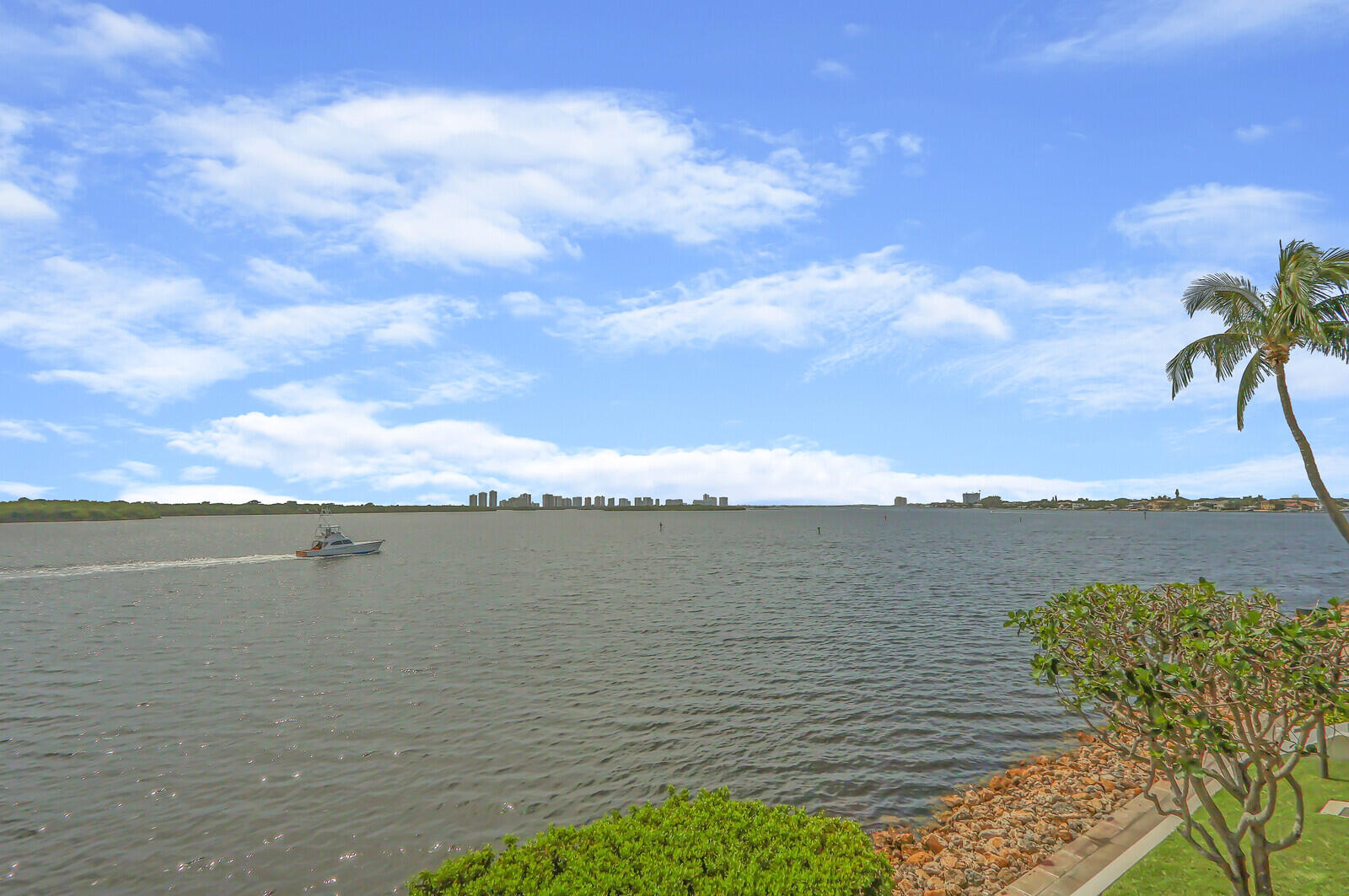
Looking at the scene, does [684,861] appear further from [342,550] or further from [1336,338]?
[342,550]

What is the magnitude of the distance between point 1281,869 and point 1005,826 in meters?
4.66

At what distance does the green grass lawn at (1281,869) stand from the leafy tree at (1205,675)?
61 centimetres

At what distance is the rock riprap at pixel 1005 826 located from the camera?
11.7 m

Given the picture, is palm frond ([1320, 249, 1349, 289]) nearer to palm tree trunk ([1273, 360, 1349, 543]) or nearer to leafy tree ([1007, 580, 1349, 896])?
palm tree trunk ([1273, 360, 1349, 543])

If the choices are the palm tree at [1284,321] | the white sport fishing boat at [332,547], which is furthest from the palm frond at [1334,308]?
the white sport fishing boat at [332,547]

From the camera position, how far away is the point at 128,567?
76438mm

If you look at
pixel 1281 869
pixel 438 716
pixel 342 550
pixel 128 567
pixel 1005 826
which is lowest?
pixel 438 716

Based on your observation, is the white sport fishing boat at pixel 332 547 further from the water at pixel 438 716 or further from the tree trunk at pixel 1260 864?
the tree trunk at pixel 1260 864

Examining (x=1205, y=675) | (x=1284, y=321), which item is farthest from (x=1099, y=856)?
(x=1284, y=321)

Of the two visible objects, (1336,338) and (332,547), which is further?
(332,547)

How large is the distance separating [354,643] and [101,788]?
17784mm

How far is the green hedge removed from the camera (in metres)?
7.34

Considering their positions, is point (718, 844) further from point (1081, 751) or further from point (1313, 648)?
point (1081, 751)

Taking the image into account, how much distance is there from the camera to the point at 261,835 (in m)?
15.4
